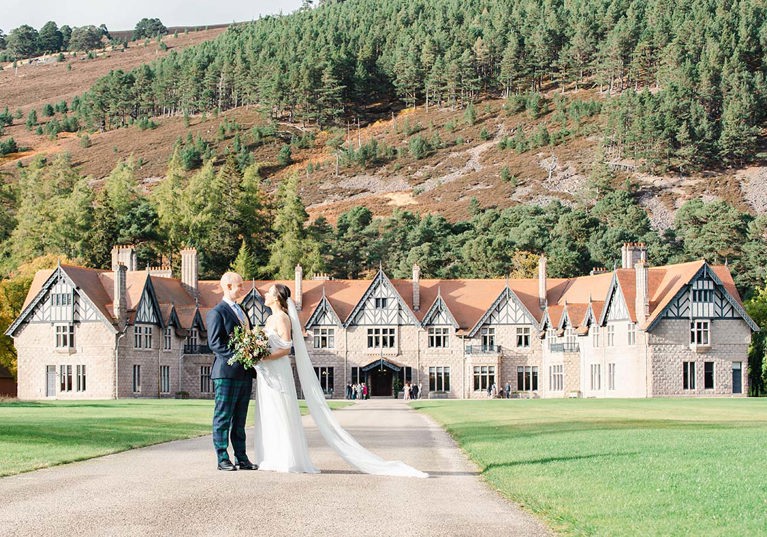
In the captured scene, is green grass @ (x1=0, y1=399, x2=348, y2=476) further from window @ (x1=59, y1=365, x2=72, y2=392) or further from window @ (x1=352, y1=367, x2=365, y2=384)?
window @ (x1=352, y1=367, x2=365, y2=384)

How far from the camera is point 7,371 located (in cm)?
7662

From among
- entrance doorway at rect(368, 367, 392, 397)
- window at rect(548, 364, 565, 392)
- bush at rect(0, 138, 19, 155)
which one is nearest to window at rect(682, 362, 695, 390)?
window at rect(548, 364, 565, 392)

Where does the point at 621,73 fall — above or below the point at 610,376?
above

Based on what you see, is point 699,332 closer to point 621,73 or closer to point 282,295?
point 282,295

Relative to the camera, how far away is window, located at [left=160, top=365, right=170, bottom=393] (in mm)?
71250

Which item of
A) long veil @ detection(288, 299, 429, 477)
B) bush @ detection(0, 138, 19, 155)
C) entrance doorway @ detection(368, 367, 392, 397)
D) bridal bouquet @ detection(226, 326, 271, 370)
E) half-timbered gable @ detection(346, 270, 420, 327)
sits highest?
bush @ detection(0, 138, 19, 155)

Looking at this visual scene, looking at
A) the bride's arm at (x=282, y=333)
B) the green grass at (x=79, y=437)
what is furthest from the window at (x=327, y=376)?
the bride's arm at (x=282, y=333)

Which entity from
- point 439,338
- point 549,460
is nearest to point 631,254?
point 439,338

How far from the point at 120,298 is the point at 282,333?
53616 mm

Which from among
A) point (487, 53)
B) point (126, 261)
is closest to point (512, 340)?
point (126, 261)

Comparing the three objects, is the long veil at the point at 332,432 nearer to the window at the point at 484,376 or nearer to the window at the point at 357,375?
the window at the point at 484,376

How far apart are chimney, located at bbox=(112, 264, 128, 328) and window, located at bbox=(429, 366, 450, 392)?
66.4 feet

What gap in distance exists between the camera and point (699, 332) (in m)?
65.9

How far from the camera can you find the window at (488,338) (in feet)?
247
